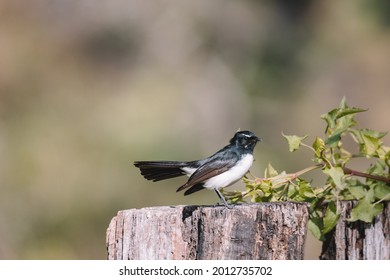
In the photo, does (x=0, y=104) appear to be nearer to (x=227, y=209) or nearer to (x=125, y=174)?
(x=125, y=174)

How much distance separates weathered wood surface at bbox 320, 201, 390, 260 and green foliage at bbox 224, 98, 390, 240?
56 millimetres

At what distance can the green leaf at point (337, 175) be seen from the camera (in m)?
4.09

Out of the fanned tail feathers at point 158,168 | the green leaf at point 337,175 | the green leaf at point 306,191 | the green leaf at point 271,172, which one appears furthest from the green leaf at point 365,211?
the fanned tail feathers at point 158,168

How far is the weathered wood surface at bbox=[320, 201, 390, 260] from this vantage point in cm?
411

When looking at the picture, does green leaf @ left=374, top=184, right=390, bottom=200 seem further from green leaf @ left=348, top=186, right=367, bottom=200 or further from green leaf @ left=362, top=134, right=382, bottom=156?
green leaf @ left=362, top=134, right=382, bottom=156

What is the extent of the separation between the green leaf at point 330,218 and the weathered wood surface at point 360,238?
31 mm

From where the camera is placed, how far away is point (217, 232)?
12.7 ft

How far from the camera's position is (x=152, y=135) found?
11.1 meters

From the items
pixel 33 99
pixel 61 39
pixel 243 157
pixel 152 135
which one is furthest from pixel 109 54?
pixel 243 157

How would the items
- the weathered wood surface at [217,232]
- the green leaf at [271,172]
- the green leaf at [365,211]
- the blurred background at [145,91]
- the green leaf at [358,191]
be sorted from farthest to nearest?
the blurred background at [145,91], the green leaf at [271,172], the green leaf at [358,191], the green leaf at [365,211], the weathered wood surface at [217,232]

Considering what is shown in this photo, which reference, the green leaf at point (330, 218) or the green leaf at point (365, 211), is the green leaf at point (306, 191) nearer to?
the green leaf at point (330, 218)

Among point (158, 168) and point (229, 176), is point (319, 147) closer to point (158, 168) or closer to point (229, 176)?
point (229, 176)

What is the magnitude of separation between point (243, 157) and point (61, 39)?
10132mm

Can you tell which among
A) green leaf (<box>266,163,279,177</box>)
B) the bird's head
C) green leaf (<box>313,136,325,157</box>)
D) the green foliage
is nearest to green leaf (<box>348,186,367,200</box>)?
the green foliage
